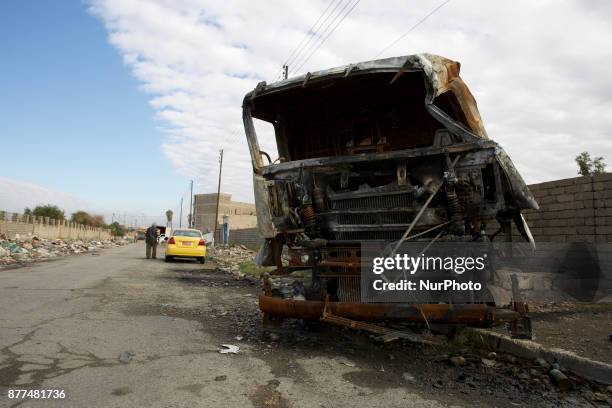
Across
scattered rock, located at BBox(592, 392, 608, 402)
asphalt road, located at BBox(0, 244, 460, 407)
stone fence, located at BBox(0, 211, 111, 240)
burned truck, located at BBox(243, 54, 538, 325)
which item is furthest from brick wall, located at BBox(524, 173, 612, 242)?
stone fence, located at BBox(0, 211, 111, 240)

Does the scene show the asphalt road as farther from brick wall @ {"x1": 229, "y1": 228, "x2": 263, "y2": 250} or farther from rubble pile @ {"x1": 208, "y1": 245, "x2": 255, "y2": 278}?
brick wall @ {"x1": 229, "y1": 228, "x2": 263, "y2": 250}

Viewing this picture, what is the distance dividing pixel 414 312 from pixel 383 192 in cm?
127

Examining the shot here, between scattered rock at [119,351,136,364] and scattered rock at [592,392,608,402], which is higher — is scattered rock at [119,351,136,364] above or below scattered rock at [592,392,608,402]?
above

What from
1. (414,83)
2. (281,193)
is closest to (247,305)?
(281,193)

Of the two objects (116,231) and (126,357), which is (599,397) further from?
(116,231)

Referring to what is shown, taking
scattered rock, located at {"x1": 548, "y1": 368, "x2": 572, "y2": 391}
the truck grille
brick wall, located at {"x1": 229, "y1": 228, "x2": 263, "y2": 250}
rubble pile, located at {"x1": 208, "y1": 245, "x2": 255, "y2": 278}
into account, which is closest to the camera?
scattered rock, located at {"x1": 548, "y1": 368, "x2": 572, "y2": 391}

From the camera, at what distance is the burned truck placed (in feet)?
13.3

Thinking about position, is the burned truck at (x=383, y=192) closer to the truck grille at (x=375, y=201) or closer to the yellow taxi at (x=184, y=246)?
the truck grille at (x=375, y=201)

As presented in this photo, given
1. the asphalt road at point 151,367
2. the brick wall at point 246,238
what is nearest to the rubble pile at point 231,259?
the brick wall at point 246,238

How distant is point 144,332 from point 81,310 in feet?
5.56

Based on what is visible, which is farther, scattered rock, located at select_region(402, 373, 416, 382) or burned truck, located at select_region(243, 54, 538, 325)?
burned truck, located at select_region(243, 54, 538, 325)

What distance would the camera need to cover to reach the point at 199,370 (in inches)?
138

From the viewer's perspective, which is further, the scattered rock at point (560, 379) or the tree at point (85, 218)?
the tree at point (85, 218)

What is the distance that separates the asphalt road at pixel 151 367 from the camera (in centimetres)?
293
